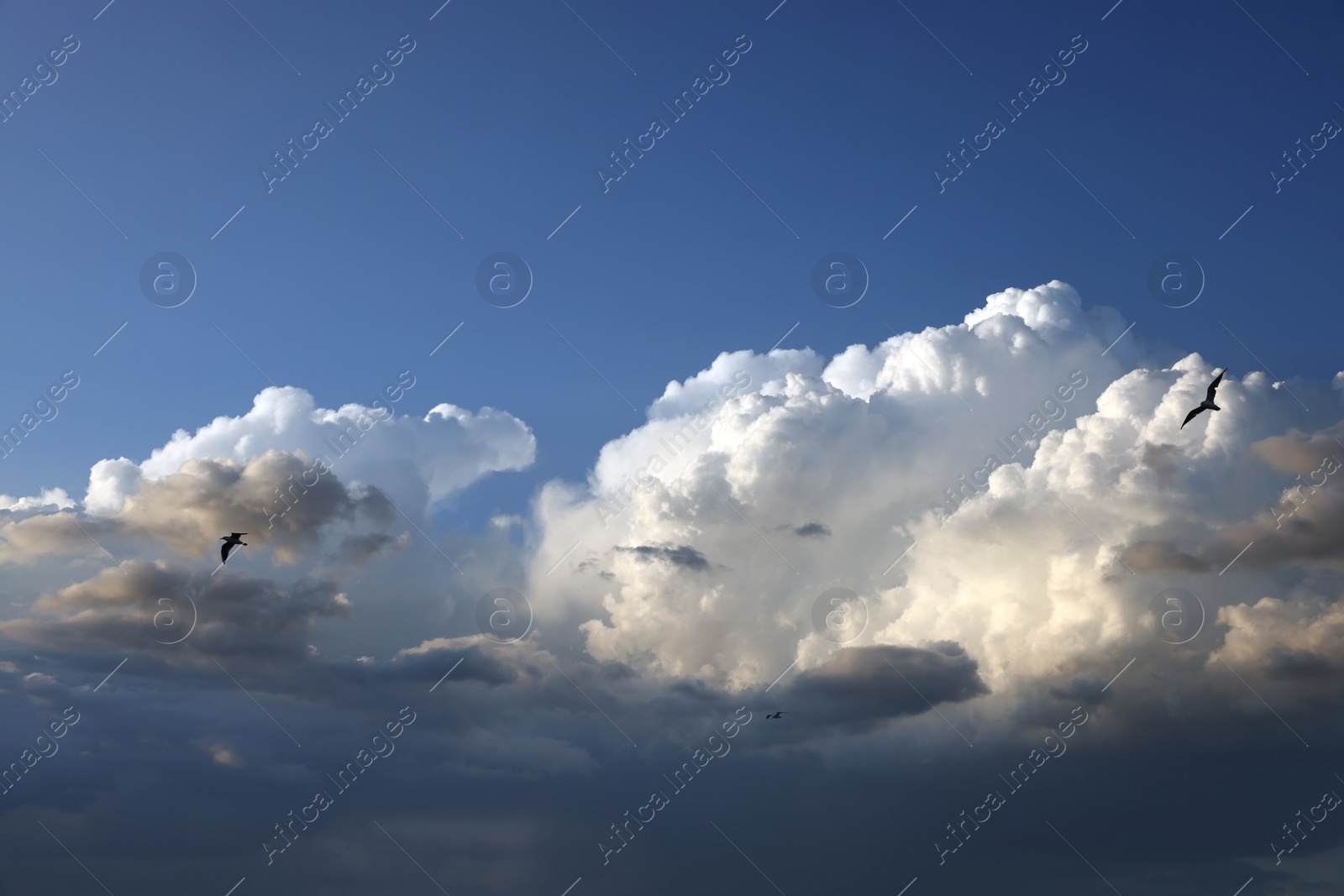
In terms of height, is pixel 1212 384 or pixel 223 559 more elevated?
pixel 223 559

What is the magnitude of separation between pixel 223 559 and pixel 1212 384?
59046 millimetres

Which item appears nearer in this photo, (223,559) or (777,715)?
(223,559)

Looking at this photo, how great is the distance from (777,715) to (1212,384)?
54041 mm

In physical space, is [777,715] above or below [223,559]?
below

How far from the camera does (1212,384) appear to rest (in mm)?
62938

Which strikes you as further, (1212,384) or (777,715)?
(777,715)

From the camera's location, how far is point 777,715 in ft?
337
